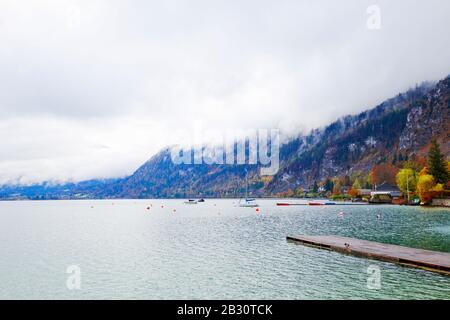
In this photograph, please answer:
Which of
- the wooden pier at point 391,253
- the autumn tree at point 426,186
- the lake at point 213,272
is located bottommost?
the lake at point 213,272

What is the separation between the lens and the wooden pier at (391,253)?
1529 inches

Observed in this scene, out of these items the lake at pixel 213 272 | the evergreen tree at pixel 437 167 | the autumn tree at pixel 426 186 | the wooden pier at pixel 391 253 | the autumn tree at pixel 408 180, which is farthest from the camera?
the autumn tree at pixel 408 180

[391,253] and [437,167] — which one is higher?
[437,167]

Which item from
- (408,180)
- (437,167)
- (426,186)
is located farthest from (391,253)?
(408,180)

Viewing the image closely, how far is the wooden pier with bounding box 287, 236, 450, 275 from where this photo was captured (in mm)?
38844

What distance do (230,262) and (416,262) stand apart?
66.1 ft

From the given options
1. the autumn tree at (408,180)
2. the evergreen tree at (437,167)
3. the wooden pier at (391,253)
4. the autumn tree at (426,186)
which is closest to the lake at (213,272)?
the wooden pier at (391,253)

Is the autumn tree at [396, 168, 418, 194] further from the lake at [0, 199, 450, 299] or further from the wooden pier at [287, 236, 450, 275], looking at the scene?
the wooden pier at [287, 236, 450, 275]

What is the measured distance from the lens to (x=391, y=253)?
149 ft

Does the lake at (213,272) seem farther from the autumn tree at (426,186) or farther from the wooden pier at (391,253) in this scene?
the autumn tree at (426,186)

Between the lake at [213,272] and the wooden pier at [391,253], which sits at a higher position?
the wooden pier at [391,253]

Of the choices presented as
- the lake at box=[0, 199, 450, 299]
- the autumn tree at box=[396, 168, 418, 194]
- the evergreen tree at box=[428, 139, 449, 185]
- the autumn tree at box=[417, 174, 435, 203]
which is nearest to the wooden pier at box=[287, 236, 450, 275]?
the lake at box=[0, 199, 450, 299]

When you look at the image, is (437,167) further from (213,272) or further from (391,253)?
(213,272)
